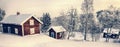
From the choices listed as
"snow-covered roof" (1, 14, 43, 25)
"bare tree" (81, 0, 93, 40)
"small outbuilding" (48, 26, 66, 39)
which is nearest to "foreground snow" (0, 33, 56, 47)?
"small outbuilding" (48, 26, 66, 39)

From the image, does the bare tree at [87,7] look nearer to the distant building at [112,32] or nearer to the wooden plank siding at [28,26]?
the distant building at [112,32]

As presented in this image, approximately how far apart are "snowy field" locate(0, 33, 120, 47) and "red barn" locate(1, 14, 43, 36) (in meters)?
0.46

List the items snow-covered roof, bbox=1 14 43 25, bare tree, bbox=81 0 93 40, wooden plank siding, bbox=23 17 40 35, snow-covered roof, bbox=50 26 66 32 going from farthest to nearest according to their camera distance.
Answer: wooden plank siding, bbox=23 17 40 35 < snow-covered roof, bbox=1 14 43 25 < snow-covered roof, bbox=50 26 66 32 < bare tree, bbox=81 0 93 40

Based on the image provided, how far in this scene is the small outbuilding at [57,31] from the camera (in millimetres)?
10172

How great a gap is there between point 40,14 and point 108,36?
12.4 ft

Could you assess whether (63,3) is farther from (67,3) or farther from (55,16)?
(55,16)

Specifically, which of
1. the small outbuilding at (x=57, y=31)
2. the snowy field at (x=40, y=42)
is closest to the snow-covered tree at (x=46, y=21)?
the small outbuilding at (x=57, y=31)

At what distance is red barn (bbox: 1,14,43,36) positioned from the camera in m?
10.4

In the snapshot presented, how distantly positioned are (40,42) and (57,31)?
117 centimetres

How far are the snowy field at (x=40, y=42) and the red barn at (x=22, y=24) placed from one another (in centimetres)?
46

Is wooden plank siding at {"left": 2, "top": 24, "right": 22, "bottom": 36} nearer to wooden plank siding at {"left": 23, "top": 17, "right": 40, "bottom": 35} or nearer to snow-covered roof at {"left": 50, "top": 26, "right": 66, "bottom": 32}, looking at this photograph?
wooden plank siding at {"left": 23, "top": 17, "right": 40, "bottom": 35}

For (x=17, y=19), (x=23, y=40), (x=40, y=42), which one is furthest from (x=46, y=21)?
(x=17, y=19)

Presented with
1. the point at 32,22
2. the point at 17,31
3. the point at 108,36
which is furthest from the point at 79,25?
the point at 17,31

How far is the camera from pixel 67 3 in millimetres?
9547
